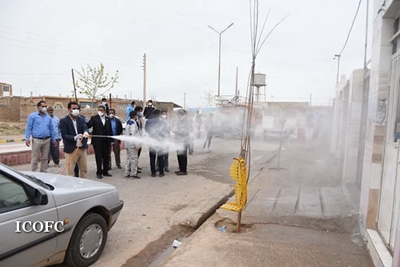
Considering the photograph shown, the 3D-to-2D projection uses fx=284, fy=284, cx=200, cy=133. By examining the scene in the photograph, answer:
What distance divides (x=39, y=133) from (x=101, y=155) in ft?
5.00

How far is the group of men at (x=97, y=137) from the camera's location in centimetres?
611

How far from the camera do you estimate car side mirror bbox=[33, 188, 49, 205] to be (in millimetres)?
2596

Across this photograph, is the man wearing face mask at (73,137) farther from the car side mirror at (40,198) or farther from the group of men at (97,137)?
the car side mirror at (40,198)

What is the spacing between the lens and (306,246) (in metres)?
3.67

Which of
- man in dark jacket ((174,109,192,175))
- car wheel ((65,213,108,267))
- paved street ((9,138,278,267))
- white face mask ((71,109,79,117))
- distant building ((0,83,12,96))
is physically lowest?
paved street ((9,138,278,267))

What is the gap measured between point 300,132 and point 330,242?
59.4 ft

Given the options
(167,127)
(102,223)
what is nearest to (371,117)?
(102,223)

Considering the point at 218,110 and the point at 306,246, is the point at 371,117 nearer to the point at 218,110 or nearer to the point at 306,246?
the point at 306,246

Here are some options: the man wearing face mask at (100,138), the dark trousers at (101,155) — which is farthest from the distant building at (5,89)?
the dark trousers at (101,155)

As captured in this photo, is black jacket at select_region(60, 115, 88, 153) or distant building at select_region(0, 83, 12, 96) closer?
black jacket at select_region(60, 115, 88, 153)

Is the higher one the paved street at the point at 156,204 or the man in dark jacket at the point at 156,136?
the man in dark jacket at the point at 156,136

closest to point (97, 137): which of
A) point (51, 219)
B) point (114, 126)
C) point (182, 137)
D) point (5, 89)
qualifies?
point (114, 126)

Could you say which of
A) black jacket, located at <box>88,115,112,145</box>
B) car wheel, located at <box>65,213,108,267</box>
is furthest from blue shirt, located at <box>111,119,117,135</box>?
car wheel, located at <box>65,213,108,267</box>

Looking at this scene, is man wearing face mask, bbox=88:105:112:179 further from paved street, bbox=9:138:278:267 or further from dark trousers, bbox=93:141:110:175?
paved street, bbox=9:138:278:267
